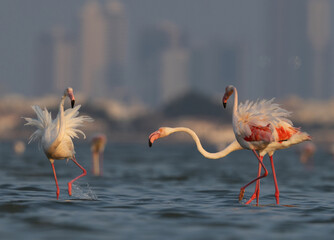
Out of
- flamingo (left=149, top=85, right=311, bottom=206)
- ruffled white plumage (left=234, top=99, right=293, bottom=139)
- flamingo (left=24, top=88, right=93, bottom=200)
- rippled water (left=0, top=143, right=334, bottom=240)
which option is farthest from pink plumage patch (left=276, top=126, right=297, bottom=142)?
flamingo (left=24, top=88, right=93, bottom=200)

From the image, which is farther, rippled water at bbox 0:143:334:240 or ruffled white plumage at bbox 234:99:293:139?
ruffled white plumage at bbox 234:99:293:139

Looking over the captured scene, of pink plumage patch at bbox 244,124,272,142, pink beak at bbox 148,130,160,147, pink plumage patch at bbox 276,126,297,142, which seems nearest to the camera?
pink beak at bbox 148,130,160,147

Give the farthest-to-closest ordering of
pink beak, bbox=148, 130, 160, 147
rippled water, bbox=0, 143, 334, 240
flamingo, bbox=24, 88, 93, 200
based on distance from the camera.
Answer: flamingo, bbox=24, 88, 93, 200 → pink beak, bbox=148, 130, 160, 147 → rippled water, bbox=0, 143, 334, 240

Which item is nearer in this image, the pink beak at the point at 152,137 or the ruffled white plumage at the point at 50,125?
the pink beak at the point at 152,137

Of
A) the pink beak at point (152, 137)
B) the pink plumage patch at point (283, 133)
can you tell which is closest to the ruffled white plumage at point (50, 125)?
the pink beak at point (152, 137)

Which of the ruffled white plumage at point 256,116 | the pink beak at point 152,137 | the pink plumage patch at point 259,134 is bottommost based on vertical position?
the pink beak at point 152,137

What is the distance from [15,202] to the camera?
13383 millimetres

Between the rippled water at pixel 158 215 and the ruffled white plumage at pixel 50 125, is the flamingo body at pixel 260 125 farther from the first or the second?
the ruffled white plumage at pixel 50 125

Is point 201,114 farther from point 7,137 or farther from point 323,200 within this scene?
point 323,200

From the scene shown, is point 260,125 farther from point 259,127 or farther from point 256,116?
point 256,116

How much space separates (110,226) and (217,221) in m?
1.84

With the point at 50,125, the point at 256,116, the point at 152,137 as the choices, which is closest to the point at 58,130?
the point at 50,125

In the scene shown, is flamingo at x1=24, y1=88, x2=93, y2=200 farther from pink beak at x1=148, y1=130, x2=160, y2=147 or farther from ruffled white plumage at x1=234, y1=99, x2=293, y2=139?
ruffled white plumage at x1=234, y1=99, x2=293, y2=139

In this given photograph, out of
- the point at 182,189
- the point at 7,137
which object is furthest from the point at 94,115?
the point at 182,189
